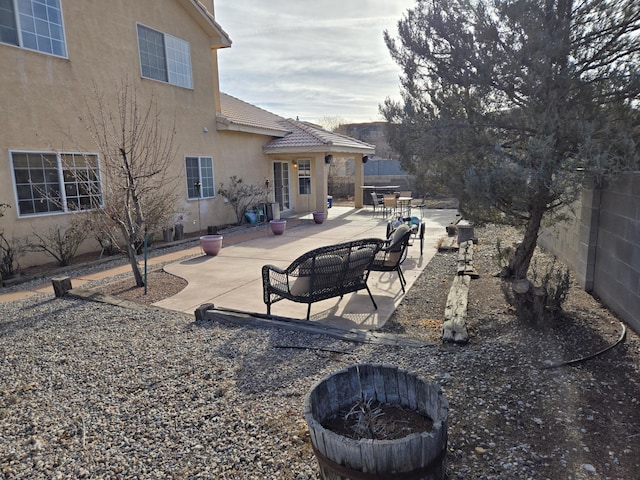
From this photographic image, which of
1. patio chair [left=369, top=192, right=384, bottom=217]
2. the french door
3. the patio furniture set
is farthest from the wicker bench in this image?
the french door

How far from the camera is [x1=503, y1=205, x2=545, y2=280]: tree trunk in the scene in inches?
213

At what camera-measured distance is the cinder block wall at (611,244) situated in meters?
4.31

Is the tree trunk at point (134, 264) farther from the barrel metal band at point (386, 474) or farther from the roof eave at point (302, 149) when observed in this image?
the roof eave at point (302, 149)

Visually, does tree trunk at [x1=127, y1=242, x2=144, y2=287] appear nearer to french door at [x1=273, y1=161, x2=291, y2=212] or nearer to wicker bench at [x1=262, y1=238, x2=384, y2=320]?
wicker bench at [x1=262, y1=238, x2=384, y2=320]

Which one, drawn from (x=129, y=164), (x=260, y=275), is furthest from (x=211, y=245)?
A: (x=129, y=164)

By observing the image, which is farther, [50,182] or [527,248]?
[50,182]

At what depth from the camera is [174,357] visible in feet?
13.3

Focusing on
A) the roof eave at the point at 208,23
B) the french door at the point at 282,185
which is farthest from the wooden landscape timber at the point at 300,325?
the french door at the point at 282,185

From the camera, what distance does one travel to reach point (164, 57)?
37.3ft

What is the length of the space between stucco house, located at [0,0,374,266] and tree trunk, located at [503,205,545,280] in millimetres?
7800

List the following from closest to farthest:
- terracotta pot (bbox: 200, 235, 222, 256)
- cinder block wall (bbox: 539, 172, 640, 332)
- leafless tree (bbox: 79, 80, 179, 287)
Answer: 1. cinder block wall (bbox: 539, 172, 640, 332)
2. leafless tree (bbox: 79, 80, 179, 287)
3. terracotta pot (bbox: 200, 235, 222, 256)

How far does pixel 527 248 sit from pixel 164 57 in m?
10.4

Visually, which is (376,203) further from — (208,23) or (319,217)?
(208,23)

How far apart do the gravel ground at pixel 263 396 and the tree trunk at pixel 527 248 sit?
0.99 metres
